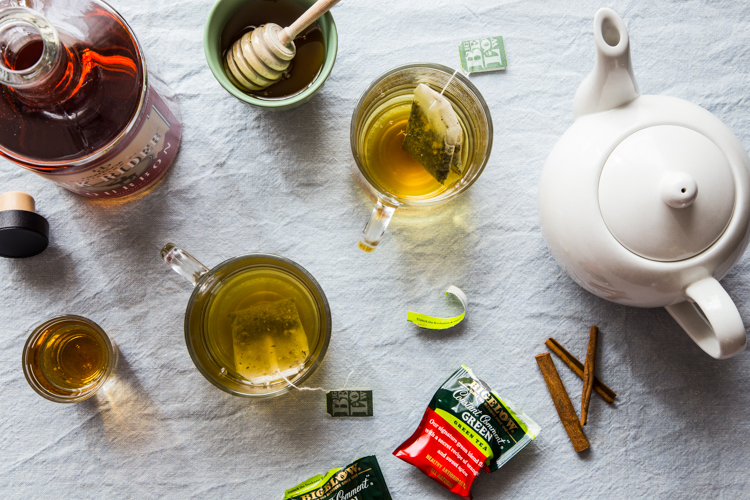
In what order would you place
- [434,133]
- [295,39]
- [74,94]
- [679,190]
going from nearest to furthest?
[679,190] → [74,94] → [434,133] → [295,39]

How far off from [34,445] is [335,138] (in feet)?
2.96

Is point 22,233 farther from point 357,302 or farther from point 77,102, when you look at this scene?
point 357,302

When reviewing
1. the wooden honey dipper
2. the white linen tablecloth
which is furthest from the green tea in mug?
the wooden honey dipper

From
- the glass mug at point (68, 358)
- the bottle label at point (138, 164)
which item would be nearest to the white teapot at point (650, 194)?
the bottle label at point (138, 164)

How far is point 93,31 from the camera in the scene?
32.7 inches

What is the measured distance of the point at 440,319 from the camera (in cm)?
105

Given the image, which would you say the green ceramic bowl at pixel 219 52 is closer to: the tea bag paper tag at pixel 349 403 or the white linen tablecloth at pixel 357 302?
the white linen tablecloth at pixel 357 302

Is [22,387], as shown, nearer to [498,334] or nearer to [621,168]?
[498,334]

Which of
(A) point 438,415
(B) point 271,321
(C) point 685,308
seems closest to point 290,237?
(B) point 271,321

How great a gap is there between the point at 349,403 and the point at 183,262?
1.44 ft

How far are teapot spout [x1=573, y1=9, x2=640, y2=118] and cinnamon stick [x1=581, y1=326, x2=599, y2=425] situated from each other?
0.48 m

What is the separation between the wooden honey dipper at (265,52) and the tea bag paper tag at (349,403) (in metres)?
0.64

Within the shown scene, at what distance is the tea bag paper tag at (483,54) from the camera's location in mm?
1095

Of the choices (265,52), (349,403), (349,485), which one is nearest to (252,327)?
(349,403)
